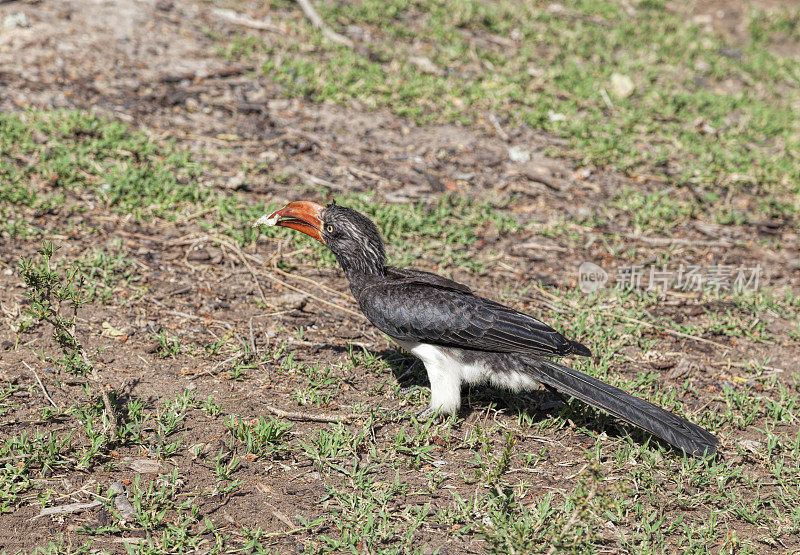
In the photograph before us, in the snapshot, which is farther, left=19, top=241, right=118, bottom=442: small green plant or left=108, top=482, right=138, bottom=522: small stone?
left=19, top=241, right=118, bottom=442: small green plant

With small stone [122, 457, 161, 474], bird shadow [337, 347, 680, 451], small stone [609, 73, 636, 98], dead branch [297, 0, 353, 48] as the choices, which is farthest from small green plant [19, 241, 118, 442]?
small stone [609, 73, 636, 98]

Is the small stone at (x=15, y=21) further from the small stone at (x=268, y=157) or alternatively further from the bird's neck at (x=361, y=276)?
the bird's neck at (x=361, y=276)

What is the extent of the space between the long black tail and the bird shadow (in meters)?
0.28

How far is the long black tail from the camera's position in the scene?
513 centimetres

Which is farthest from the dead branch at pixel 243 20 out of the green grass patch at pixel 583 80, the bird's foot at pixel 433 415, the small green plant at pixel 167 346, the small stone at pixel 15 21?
the bird's foot at pixel 433 415

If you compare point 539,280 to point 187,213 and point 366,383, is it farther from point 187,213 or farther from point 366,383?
point 187,213

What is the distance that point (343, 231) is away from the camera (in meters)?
5.81

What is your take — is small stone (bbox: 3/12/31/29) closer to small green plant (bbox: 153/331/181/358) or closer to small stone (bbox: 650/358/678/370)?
small green plant (bbox: 153/331/181/358)

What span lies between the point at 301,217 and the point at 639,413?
2.92 m

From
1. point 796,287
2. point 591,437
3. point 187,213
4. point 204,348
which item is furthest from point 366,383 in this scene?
point 796,287

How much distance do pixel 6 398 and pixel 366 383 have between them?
2.62 meters

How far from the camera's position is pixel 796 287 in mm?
7898

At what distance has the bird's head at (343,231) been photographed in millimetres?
5812

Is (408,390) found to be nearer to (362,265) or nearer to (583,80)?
(362,265)
